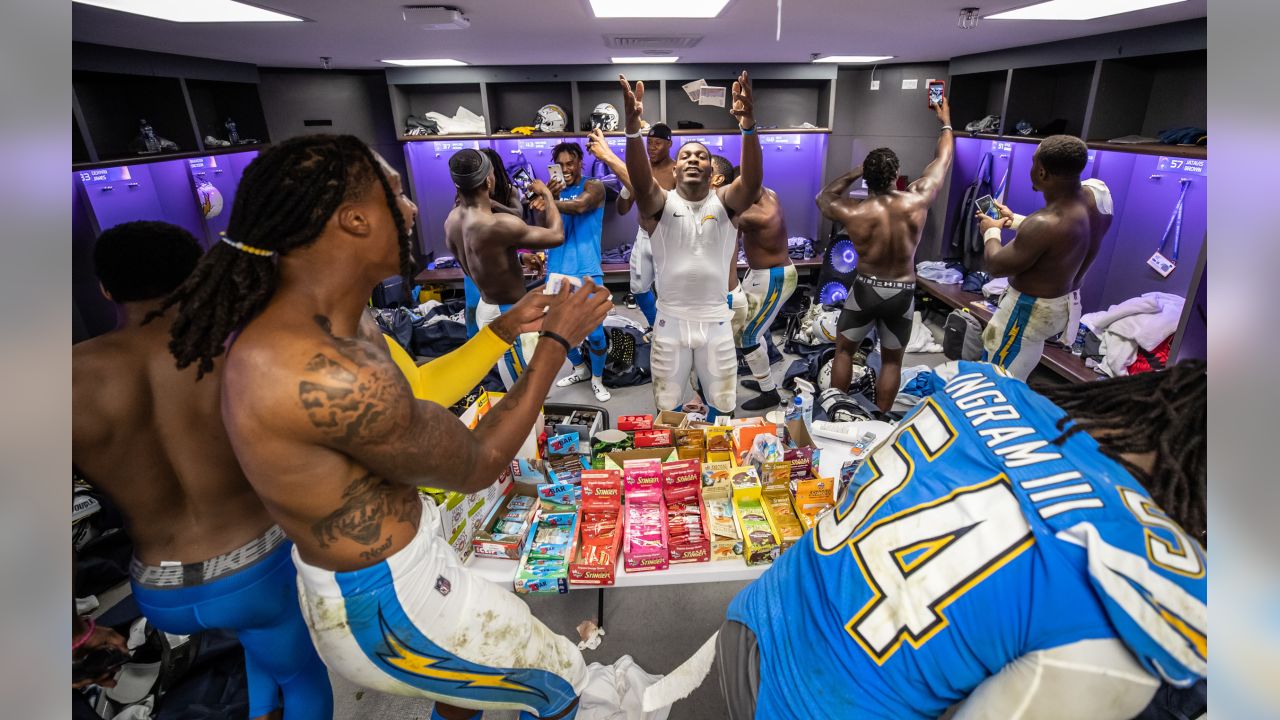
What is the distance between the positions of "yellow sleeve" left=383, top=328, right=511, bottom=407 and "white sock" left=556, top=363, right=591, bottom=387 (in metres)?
3.36

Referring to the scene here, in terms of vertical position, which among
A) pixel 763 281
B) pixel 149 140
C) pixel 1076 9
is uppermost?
pixel 1076 9

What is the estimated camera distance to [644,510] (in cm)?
225

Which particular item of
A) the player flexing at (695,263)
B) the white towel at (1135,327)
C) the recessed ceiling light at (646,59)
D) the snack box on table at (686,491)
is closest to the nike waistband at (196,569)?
the snack box on table at (686,491)

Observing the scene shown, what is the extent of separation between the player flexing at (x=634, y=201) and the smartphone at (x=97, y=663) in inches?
119

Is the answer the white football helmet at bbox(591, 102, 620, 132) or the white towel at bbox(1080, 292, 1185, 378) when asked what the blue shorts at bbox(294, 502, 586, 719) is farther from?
the white football helmet at bbox(591, 102, 620, 132)

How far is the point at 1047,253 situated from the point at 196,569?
458 centimetres

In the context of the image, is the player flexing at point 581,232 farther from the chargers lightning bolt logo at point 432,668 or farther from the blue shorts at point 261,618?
the chargers lightning bolt logo at point 432,668

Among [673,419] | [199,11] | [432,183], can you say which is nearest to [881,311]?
[673,419]

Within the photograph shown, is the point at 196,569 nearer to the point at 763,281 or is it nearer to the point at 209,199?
the point at 763,281

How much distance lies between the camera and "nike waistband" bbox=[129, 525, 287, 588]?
65.4 inches

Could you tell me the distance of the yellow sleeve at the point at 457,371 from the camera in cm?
197
